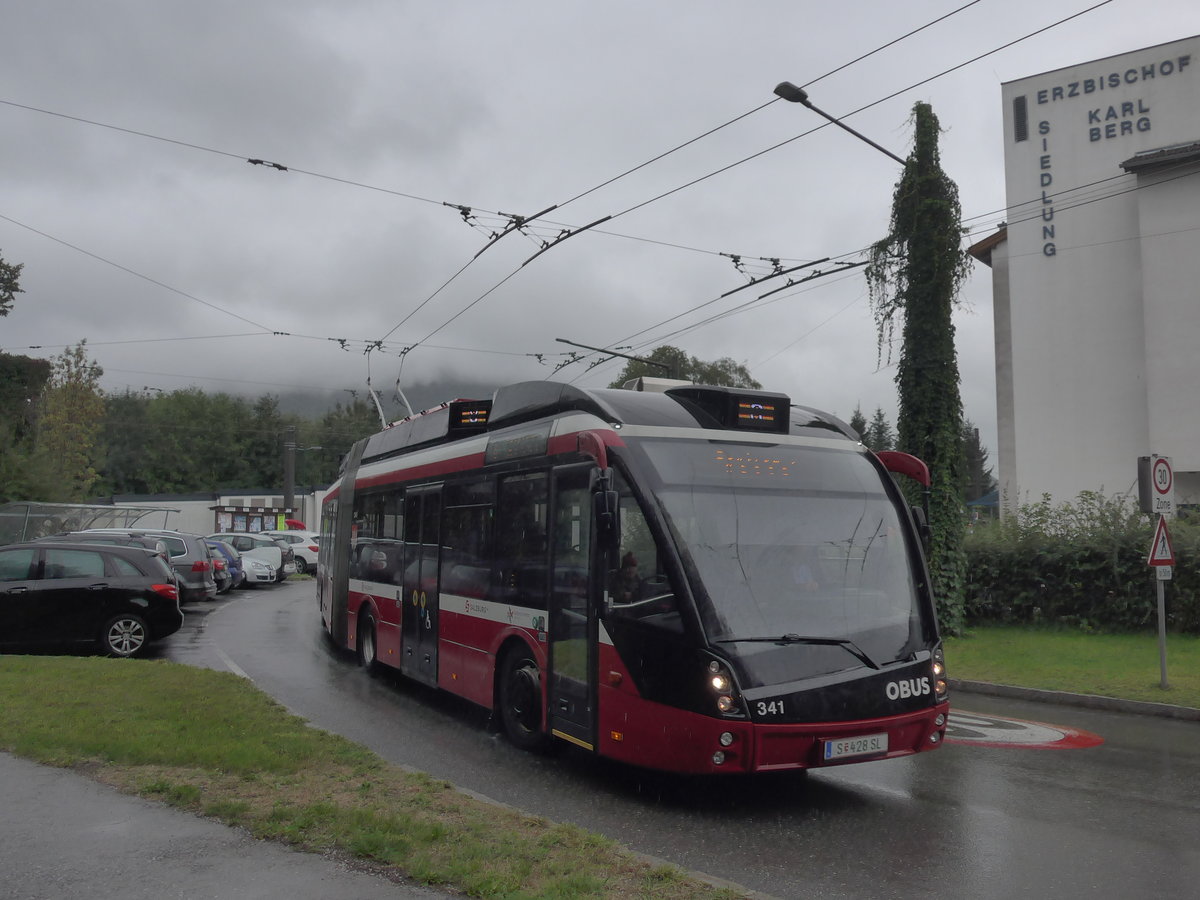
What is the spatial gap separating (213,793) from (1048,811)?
524cm

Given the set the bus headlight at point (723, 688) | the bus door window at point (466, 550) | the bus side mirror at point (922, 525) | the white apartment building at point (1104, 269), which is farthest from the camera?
the white apartment building at point (1104, 269)

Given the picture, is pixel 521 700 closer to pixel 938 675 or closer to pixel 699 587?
pixel 699 587

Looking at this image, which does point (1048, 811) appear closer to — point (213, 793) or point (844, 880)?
point (844, 880)

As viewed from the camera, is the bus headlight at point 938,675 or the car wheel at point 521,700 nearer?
the bus headlight at point 938,675

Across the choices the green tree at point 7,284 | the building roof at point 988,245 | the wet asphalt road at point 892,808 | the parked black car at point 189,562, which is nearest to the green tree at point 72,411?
the green tree at point 7,284

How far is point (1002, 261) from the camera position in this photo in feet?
135

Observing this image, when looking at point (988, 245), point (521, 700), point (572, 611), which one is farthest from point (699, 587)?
point (988, 245)

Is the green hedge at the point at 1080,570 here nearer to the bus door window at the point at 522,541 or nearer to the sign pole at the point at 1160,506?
the sign pole at the point at 1160,506

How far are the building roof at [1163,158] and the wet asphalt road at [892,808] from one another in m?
26.3

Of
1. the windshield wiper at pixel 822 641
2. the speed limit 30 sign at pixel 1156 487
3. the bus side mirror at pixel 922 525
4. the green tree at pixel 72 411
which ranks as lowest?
the windshield wiper at pixel 822 641

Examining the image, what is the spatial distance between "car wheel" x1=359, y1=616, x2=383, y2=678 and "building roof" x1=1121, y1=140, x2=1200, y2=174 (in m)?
29.3

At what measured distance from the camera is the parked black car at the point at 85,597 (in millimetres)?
14453

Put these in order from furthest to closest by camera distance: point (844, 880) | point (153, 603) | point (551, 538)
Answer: point (153, 603) → point (551, 538) → point (844, 880)

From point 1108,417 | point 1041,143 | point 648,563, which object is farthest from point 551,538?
point 1041,143
